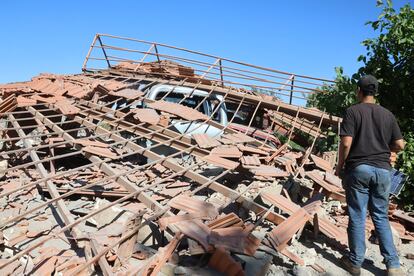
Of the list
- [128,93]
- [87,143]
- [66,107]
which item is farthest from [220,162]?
A: [66,107]

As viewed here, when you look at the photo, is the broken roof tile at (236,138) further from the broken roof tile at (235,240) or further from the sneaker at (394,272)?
the sneaker at (394,272)

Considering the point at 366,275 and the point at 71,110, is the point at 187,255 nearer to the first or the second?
the point at 366,275

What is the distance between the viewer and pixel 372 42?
24.6 feet

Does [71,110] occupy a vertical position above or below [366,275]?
above

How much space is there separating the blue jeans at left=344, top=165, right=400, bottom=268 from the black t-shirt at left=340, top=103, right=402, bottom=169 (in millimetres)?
96

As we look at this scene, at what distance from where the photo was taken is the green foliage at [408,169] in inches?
270

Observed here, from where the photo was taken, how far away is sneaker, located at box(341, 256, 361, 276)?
3.83m

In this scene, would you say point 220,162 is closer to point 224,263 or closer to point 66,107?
point 224,263

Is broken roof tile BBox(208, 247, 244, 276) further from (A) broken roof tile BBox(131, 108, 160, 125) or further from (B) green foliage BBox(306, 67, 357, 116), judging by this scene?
(B) green foliage BBox(306, 67, 357, 116)

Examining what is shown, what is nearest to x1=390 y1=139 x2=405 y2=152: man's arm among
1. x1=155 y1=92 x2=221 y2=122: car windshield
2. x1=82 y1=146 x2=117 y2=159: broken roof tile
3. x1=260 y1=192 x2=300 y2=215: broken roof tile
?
x1=260 y1=192 x2=300 y2=215: broken roof tile

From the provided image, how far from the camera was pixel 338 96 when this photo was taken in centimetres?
760

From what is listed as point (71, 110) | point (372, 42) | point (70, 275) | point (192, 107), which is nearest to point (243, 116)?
point (192, 107)

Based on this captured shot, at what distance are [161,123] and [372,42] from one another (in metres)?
4.40

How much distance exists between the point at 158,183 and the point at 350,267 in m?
2.28
